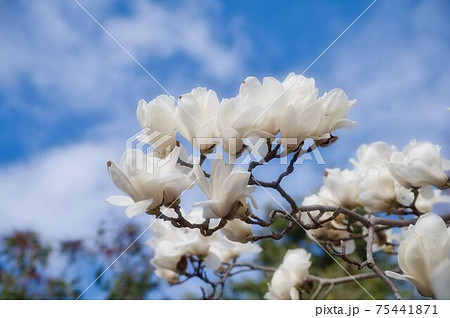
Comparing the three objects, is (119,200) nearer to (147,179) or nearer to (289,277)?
(147,179)

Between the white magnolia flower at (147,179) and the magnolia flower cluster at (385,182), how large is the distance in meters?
0.38

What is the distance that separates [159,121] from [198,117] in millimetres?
50

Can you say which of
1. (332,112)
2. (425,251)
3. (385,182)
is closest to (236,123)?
(332,112)

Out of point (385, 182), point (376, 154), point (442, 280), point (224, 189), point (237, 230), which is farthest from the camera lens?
point (376, 154)

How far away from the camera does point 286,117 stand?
2.05ft

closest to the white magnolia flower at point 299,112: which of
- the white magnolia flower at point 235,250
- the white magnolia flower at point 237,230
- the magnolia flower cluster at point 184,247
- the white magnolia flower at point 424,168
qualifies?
the white magnolia flower at point 237,230

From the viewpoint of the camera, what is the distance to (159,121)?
2.14 ft

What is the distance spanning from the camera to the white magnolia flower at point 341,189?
3.02 ft

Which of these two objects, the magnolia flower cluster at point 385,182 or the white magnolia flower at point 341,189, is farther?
the white magnolia flower at point 341,189

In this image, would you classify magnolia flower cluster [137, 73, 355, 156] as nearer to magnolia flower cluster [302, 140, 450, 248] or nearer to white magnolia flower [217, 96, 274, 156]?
white magnolia flower [217, 96, 274, 156]

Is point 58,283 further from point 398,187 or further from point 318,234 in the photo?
point 398,187

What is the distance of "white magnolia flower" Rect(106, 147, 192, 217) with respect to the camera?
0.60 metres

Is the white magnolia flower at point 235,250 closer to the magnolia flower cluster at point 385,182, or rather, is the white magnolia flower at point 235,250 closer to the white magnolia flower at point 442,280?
the magnolia flower cluster at point 385,182

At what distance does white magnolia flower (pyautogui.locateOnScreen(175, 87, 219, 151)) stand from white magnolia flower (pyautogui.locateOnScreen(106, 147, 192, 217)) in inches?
1.4
